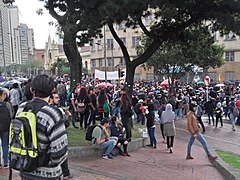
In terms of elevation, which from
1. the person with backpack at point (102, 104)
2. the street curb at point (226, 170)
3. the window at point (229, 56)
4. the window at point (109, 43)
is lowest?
the street curb at point (226, 170)

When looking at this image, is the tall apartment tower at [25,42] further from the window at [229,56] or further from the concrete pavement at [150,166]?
the concrete pavement at [150,166]

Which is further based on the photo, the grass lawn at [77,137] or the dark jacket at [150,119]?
the dark jacket at [150,119]

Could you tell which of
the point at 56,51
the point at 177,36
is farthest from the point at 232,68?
the point at 56,51

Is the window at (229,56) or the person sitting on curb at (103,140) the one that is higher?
the window at (229,56)

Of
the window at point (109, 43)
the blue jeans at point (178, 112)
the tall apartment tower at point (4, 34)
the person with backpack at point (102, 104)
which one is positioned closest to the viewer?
the person with backpack at point (102, 104)

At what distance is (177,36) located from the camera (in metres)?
14.8

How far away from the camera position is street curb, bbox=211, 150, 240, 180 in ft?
24.8

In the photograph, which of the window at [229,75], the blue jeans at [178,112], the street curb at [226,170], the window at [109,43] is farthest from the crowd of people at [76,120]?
the window at [109,43]

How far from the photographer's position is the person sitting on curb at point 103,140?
8781 mm

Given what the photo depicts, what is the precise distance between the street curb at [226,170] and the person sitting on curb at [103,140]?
2.86 meters

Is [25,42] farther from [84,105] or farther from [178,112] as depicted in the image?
[84,105]

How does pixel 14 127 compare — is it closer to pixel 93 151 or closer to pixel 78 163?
pixel 78 163

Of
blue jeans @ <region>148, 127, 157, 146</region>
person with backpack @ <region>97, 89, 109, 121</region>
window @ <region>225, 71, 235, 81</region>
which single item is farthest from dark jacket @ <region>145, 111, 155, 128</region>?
window @ <region>225, 71, 235, 81</region>

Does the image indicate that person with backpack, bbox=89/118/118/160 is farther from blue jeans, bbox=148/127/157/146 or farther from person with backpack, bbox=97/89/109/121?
person with backpack, bbox=97/89/109/121
